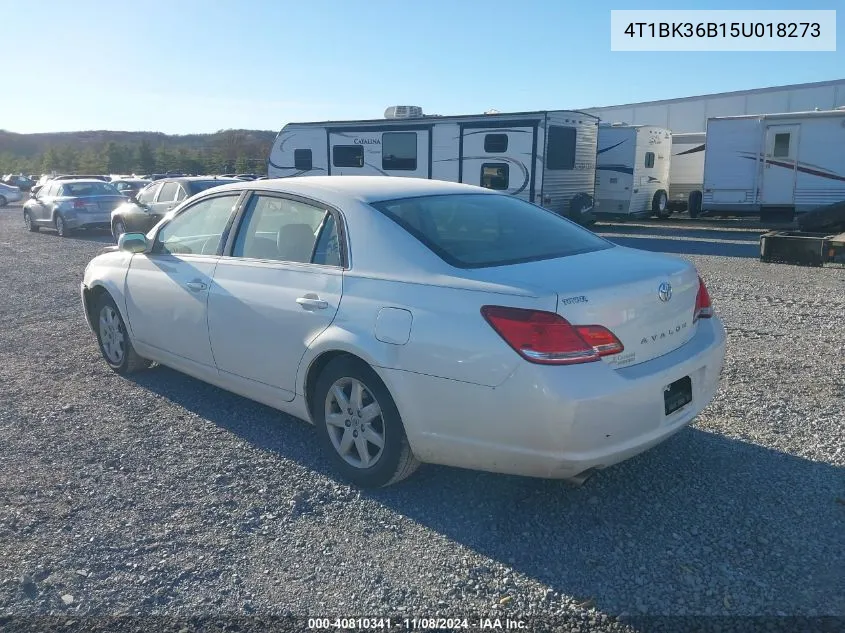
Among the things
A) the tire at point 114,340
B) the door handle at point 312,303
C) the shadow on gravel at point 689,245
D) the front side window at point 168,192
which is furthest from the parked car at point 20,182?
the door handle at point 312,303

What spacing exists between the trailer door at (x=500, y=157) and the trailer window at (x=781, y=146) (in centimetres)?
687

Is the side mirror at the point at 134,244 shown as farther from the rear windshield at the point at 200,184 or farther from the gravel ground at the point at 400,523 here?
the rear windshield at the point at 200,184

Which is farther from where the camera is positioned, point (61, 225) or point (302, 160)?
point (302, 160)

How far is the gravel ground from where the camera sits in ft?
9.61

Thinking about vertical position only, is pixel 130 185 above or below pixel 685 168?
below

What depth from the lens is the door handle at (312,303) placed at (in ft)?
12.7

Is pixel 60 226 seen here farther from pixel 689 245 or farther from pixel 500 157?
pixel 689 245

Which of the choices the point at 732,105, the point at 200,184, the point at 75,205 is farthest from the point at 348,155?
the point at 732,105

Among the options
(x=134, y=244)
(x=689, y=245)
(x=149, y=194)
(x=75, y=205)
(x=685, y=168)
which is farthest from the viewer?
(x=685, y=168)

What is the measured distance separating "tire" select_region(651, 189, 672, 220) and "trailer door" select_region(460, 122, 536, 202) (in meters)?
6.28

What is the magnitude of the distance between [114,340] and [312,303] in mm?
2743

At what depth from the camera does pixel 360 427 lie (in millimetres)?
3840

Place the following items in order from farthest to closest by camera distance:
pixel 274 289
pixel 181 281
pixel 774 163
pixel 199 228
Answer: pixel 774 163
pixel 199 228
pixel 181 281
pixel 274 289

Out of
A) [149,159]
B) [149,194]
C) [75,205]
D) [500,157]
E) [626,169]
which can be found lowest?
[75,205]
